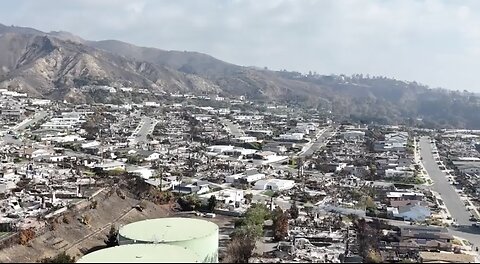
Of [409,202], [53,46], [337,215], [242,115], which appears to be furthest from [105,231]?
[53,46]

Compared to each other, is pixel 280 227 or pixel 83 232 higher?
pixel 280 227

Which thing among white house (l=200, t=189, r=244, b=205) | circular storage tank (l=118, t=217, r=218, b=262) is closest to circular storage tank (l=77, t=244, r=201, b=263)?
circular storage tank (l=118, t=217, r=218, b=262)

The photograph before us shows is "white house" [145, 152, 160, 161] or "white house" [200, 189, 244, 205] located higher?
"white house" [145, 152, 160, 161]

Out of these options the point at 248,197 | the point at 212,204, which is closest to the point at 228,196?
the point at 248,197

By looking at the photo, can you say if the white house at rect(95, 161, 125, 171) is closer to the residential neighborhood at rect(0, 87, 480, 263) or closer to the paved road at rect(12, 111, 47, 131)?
the residential neighborhood at rect(0, 87, 480, 263)

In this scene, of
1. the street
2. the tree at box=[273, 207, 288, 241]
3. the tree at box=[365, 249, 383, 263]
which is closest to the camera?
the tree at box=[365, 249, 383, 263]

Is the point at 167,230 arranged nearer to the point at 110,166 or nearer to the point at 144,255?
the point at 144,255

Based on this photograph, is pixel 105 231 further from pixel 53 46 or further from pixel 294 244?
pixel 53 46
